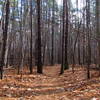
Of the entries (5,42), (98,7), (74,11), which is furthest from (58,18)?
(5,42)

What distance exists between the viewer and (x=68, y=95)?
806cm

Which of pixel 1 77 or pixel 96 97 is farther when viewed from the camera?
pixel 1 77

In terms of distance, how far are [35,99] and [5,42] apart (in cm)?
507

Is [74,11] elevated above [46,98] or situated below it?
above

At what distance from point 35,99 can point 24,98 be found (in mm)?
404

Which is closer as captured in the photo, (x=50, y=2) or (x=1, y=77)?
(x=1, y=77)

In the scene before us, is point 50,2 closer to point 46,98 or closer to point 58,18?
point 58,18

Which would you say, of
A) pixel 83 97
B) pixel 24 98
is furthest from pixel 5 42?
pixel 83 97

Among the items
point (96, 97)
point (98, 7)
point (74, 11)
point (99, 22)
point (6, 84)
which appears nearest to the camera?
point (96, 97)

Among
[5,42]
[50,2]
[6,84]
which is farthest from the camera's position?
[50,2]

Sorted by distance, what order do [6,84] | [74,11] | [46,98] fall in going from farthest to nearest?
[74,11] < [6,84] < [46,98]

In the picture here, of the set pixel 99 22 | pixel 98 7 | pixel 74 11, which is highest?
pixel 74 11

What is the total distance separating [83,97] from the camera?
24.5 ft

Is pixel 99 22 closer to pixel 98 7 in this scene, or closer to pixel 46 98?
pixel 98 7
